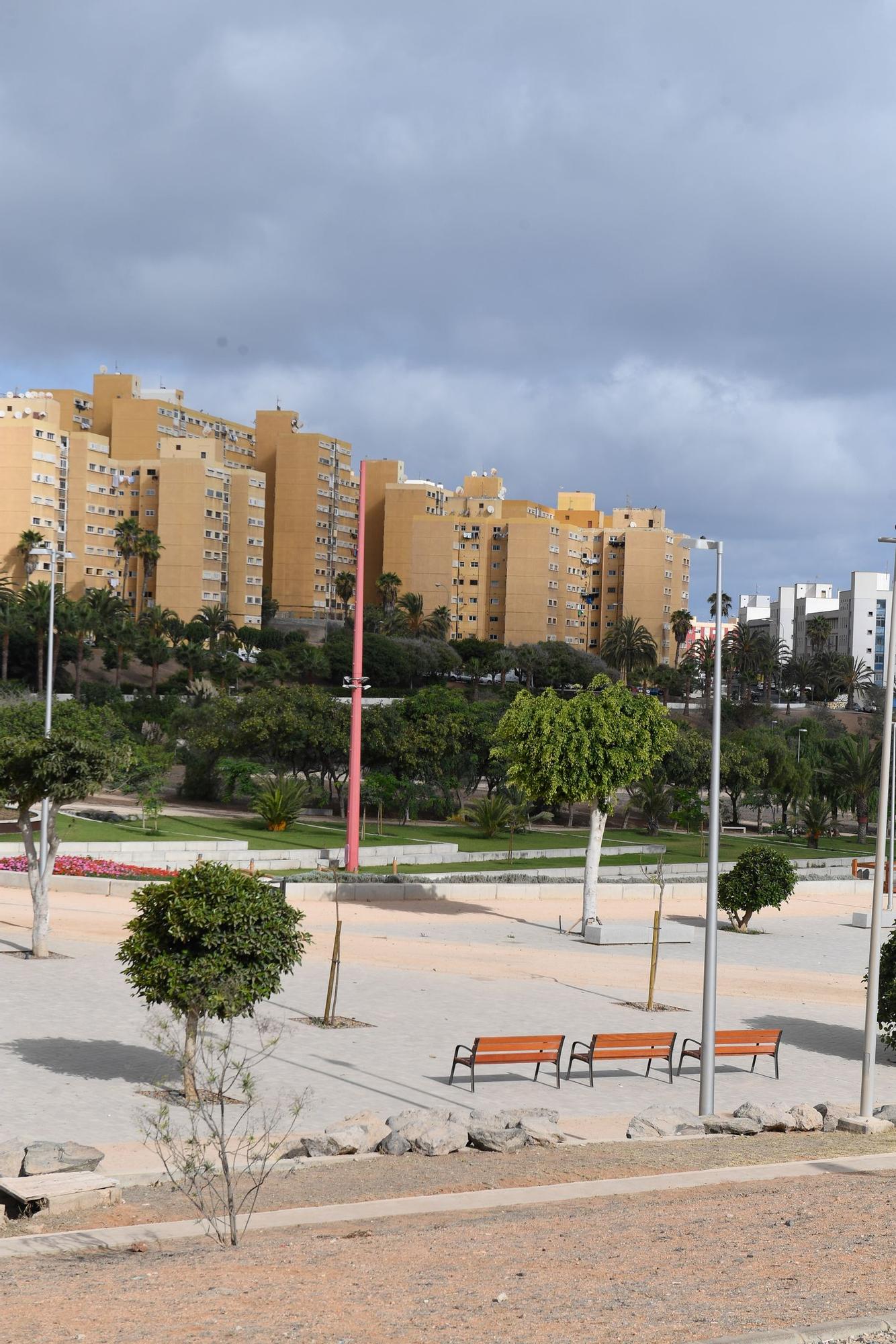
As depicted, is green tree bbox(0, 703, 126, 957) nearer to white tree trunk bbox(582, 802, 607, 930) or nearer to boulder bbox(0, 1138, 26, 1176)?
boulder bbox(0, 1138, 26, 1176)

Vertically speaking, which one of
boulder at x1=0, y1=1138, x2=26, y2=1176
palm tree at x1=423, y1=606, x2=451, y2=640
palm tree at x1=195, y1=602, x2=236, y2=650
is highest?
palm tree at x1=423, y1=606, x2=451, y2=640

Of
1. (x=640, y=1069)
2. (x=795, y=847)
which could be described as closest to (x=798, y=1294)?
(x=640, y=1069)

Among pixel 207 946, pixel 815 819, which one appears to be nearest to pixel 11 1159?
pixel 207 946

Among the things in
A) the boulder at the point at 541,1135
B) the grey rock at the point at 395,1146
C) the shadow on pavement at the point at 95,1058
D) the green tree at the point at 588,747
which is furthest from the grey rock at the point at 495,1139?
the green tree at the point at 588,747

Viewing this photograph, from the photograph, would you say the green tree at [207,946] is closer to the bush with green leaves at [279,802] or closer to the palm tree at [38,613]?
the bush with green leaves at [279,802]

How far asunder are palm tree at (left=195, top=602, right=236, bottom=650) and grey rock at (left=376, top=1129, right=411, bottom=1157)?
103 metres

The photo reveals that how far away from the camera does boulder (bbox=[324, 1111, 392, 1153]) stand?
12711mm

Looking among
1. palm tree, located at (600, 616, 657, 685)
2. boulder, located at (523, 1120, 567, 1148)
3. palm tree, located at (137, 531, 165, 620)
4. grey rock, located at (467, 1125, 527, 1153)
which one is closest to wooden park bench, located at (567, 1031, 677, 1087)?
boulder, located at (523, 1120, 567, 1148)

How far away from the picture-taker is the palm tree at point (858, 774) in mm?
67875

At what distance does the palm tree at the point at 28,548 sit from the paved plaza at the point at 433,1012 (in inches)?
3323

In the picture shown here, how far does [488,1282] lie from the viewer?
27.6 ft

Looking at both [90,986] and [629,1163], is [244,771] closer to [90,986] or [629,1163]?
[90,986]

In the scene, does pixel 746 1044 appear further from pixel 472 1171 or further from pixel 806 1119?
pixel 472 1171

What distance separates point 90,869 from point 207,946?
67.4ft
